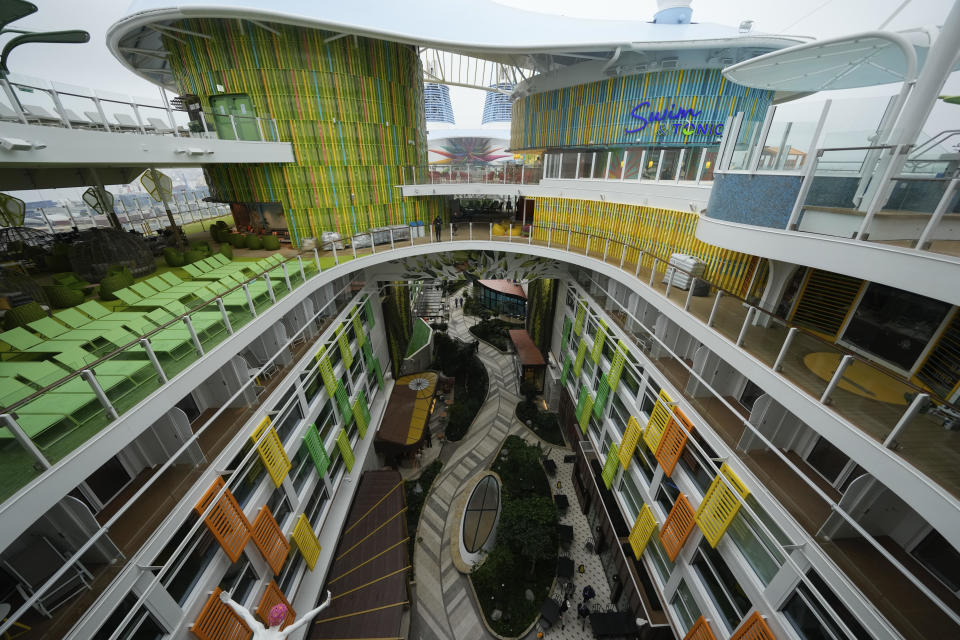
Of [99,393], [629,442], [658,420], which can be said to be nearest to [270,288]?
[99,393]

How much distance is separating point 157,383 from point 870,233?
32.2ft

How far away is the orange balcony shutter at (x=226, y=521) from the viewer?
18.5 ft

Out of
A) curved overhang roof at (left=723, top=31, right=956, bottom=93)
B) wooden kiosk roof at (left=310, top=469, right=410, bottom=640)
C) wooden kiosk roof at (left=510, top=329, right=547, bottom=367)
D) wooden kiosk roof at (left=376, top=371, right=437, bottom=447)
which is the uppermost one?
curved overhang roof at (left=723, top=31, right=956, bottom=93)

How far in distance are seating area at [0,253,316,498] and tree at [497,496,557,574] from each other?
9.92m

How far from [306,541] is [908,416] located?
11181 millimetres

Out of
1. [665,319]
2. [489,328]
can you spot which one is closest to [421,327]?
[489,328]

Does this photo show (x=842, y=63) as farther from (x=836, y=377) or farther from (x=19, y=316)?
(x=19, y=316)

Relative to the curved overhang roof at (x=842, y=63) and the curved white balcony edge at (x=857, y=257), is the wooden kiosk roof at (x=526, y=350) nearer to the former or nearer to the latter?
the curved white balcony edge at (x=857, y=257)

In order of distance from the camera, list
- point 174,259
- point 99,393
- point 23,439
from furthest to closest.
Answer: point 174,259, point 99,393, point 23,439

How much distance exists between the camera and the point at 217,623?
18.6ft

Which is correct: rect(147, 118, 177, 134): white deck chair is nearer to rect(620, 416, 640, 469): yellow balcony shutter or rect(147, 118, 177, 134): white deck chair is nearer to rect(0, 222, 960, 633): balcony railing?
rect(0, 222, 960, 633): balcony railing

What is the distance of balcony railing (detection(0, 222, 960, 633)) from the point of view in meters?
3.53

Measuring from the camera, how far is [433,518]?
42.3 ft

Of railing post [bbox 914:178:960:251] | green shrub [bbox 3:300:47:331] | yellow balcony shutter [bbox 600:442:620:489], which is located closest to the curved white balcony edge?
railing post [bbox 914:178:960:251]
